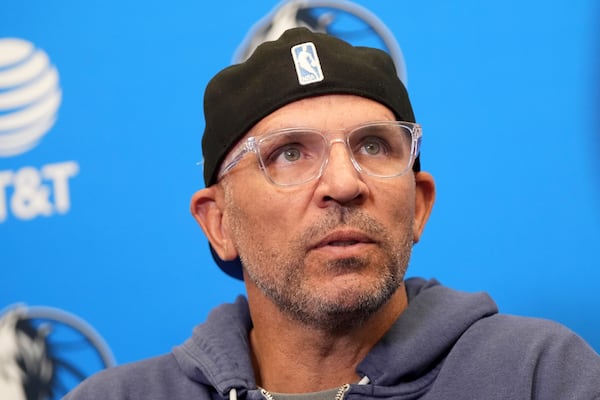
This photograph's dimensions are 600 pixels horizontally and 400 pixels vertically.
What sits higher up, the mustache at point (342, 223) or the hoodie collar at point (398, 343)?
the mustache at point (342, 223)

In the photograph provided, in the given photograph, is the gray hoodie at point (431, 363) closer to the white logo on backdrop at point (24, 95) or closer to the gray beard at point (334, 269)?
the gray beard at point (334, 269)

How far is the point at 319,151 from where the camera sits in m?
1.31

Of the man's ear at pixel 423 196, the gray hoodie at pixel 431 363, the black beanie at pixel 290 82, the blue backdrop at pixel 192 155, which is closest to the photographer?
the gray hoodie at pixel 431 363

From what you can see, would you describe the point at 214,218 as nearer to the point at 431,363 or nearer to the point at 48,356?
the point at 431,363

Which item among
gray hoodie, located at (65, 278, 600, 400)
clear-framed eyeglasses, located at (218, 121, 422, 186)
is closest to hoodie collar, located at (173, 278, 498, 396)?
gray hoodie, located at (65, 278, 600, 400)

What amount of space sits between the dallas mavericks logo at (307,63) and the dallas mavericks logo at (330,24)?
33 centimetres

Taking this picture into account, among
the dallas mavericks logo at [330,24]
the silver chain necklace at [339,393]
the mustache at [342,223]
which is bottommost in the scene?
the silver chain necklace at [339,393]

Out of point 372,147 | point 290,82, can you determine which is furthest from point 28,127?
point 372,147

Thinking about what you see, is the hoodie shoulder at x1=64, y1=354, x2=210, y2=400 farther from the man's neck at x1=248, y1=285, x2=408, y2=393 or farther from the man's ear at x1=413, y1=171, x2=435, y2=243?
the man's ear at x1=413, y1=171, x2=435, y2=243

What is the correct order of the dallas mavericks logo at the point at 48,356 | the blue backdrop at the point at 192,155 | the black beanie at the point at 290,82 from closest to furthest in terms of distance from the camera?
the black beanie at the point at 290,82 → the blue backdrop at the point at 192,155 → the dallas mavericks logo at the point at 48,356

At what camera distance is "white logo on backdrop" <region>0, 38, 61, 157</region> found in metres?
1.87

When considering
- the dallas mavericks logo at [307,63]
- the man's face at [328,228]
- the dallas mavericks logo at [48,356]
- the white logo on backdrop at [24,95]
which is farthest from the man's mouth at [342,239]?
the white logo on backdrop at [24,95]

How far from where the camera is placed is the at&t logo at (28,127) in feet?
6.10

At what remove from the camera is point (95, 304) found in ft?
6.03
